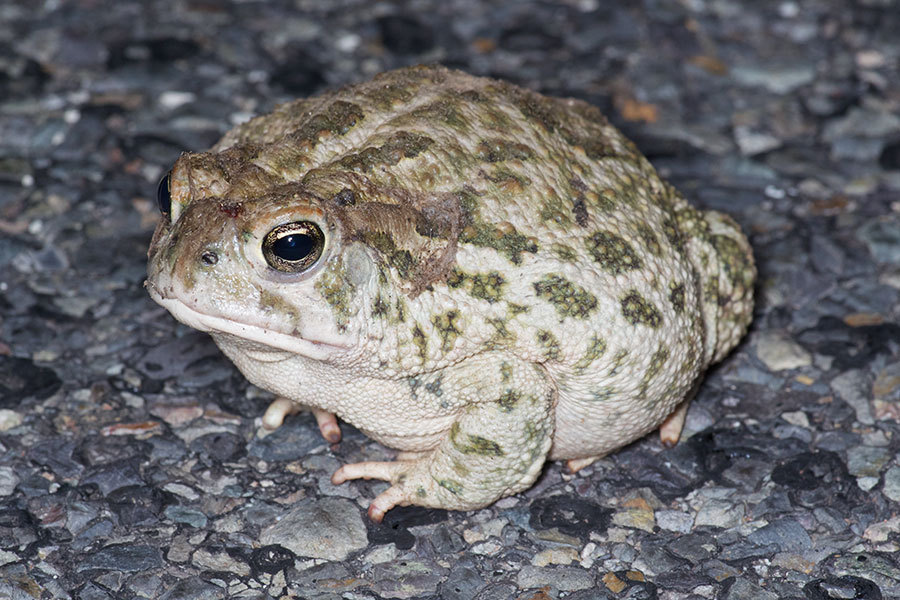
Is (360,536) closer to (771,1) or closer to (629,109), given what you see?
(629,109)

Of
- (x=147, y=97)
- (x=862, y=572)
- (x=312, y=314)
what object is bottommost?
(x=147, y=97)

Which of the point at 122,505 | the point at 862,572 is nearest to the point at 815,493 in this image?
the point at 862,572

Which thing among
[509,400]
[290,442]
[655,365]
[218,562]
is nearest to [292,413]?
[290,442]

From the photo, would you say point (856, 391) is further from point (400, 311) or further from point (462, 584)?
point (400, 311)

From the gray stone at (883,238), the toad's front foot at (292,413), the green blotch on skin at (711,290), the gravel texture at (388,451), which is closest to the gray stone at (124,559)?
the gravel texture at (388,451)

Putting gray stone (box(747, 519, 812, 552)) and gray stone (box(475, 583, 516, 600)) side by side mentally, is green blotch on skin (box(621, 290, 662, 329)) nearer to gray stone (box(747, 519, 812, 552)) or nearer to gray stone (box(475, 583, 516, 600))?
gray stone (box(747, 519, 812, 552))
